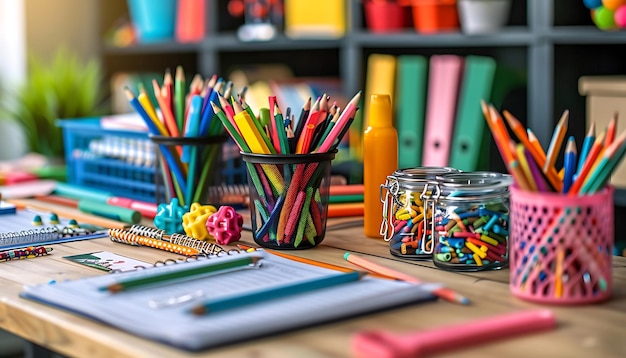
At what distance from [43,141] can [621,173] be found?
147 cm

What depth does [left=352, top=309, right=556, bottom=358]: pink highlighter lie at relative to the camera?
789mm

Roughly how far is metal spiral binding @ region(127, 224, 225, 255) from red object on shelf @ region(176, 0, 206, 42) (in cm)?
205

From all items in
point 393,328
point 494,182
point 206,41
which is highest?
point 206,41

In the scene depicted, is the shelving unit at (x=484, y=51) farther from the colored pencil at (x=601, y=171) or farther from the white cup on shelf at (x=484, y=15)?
the colored pencil at (x=601, y=171)

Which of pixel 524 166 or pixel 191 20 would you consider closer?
pixel 524 166

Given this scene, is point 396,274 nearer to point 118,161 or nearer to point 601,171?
point 601,171

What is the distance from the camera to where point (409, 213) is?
3.88 feet

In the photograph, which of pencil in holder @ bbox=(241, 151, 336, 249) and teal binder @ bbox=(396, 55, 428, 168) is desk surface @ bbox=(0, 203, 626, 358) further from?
teal binder @ bbox=(396, 55, 428, 168)

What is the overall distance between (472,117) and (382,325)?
167cm

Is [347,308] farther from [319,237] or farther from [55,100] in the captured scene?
[55,100]

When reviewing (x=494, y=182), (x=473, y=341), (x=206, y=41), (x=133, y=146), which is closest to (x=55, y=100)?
(x=206, y=41)

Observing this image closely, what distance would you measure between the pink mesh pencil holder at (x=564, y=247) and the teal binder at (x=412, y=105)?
5.48 ft

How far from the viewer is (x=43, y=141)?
254cm

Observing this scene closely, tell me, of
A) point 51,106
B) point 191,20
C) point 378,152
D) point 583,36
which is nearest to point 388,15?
point 583,36
